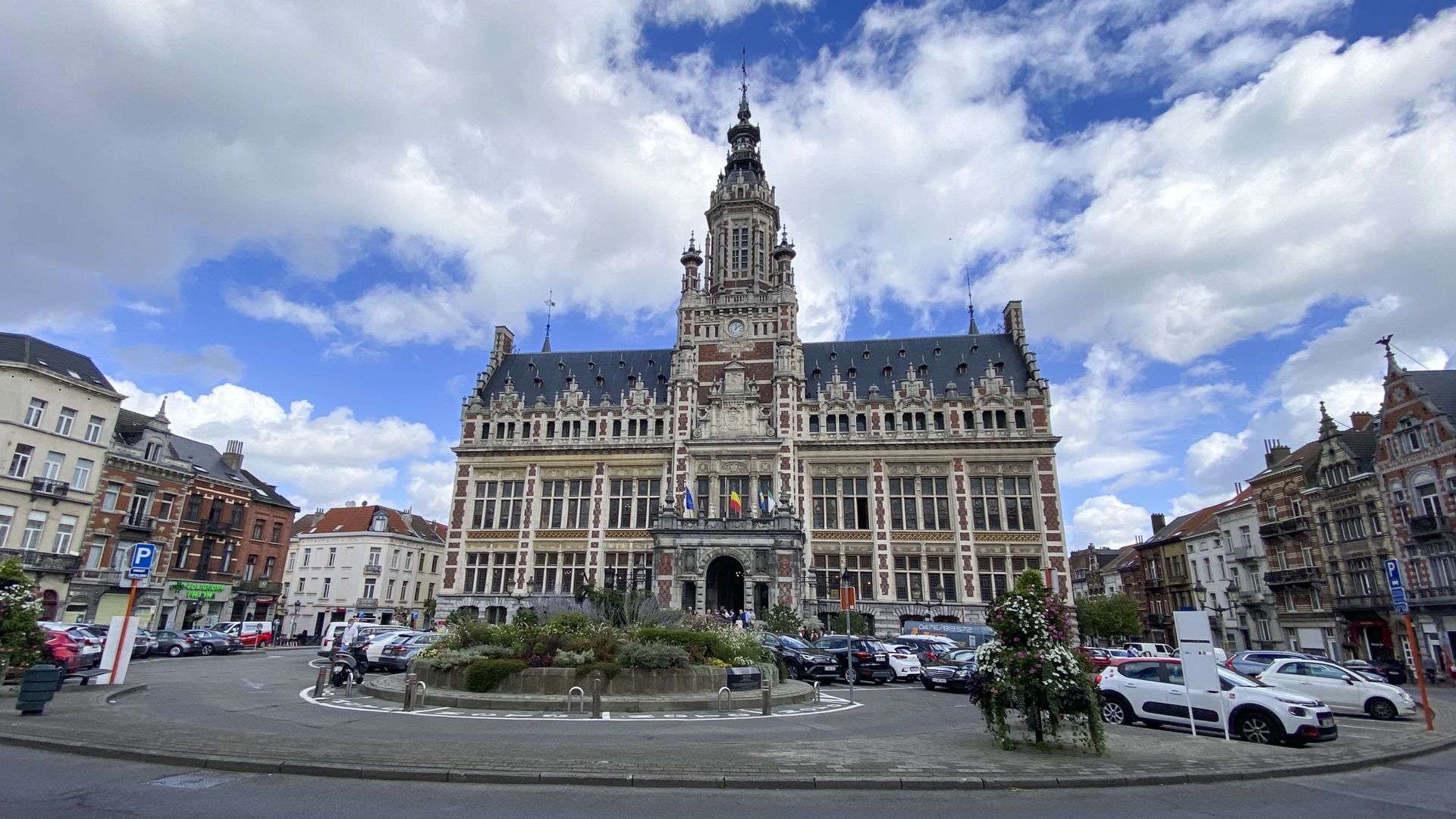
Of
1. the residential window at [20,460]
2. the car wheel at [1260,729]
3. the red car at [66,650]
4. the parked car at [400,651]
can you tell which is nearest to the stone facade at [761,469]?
the parked car at [400,651]

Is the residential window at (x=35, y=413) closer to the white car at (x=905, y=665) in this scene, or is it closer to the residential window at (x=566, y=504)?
the residential window at (x=566, y=504)

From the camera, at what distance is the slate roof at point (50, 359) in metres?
37.2

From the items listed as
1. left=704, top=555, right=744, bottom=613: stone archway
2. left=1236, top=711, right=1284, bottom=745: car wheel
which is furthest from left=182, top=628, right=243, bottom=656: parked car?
left=1236, top=711, right=1284, bottom=745: car wheel

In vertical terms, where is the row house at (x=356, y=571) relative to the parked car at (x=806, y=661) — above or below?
above

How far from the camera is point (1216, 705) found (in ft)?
47.0

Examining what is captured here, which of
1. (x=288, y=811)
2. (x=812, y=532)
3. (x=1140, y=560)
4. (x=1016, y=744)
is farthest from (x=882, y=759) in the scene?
(x=1140, y=560)

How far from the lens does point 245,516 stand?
49.8m

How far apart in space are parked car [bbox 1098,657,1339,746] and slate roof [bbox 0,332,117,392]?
4964 cm

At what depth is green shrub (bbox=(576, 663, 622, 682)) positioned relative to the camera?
1744cm

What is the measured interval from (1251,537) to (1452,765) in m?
41.5

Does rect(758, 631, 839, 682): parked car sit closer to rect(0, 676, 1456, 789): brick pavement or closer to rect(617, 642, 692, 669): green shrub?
rect(617, 642, 692, 669): green shrub

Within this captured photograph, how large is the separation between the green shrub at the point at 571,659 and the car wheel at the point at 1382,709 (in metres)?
20.3

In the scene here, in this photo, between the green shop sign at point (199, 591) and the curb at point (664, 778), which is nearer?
the curb at point (664, 778)

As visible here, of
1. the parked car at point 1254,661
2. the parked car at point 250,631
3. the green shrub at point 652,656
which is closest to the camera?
the green shrub at point 652,656
